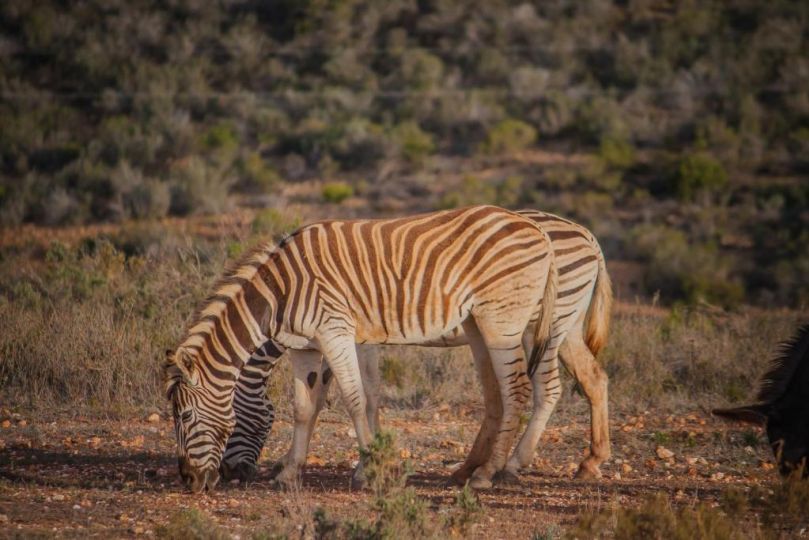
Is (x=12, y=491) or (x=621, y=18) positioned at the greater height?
(x=621, y=18)

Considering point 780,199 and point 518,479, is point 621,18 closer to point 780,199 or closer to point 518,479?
point 780,199

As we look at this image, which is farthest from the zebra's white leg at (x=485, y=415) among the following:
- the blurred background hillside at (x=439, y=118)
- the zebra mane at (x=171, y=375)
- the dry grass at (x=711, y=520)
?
the blurred background hillside at (x=439, y=118)

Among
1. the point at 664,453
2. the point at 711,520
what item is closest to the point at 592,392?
the point at 664,453

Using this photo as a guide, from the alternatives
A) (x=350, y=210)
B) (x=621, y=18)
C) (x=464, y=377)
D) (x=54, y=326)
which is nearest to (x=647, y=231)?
(x=350, y=210)

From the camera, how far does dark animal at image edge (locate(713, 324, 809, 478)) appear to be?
23.3ft

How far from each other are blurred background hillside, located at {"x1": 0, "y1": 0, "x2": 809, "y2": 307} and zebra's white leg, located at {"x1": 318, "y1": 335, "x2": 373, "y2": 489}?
7465 mm

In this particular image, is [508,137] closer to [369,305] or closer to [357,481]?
[369,305]

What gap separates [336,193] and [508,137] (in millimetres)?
6446

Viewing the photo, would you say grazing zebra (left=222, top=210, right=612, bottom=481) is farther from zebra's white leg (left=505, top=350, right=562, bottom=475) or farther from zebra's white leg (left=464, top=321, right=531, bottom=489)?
zebra's white leg (left=464, top=321, right=531, bottom=489)

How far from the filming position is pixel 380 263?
8391mm

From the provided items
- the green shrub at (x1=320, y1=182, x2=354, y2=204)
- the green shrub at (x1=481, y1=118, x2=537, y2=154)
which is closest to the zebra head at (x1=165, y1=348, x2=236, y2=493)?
the green shrub at (x1=320, y1=182, x2=354, y2=204)

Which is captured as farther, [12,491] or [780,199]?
[780,199]

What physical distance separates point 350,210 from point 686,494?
1703 centimetres

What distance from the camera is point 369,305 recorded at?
828cm
